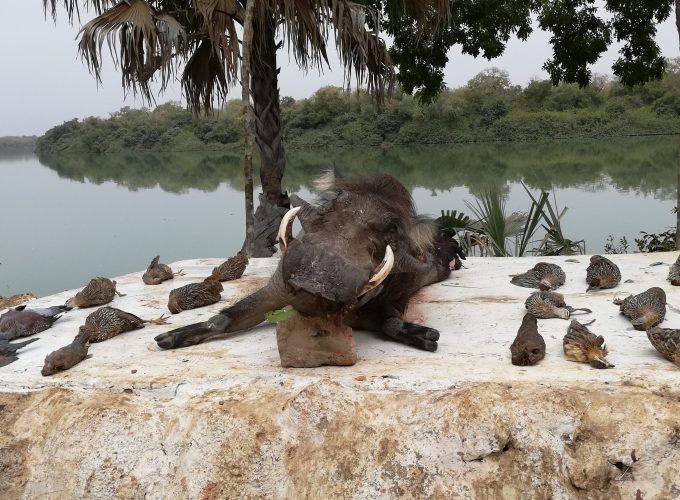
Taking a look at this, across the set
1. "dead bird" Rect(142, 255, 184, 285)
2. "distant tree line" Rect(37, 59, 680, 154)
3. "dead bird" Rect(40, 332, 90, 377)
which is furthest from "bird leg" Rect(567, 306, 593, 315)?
"distant tree line" Rect(37, 59, 680, 154)

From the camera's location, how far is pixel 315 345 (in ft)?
10.7

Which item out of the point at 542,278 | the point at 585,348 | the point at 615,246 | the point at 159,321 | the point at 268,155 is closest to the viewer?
the point at 585,348

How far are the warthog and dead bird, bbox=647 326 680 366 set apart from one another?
1.11 meters

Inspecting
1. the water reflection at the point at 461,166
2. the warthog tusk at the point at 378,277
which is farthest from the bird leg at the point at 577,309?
the water reflection at the point at 461,166

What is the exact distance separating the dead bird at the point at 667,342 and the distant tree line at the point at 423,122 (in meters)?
24.4

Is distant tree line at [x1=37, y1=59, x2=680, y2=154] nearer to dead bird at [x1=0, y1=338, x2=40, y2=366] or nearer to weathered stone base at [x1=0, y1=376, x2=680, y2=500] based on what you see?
dead bird at [x1=0, y1=338, x2=40, y2=366]

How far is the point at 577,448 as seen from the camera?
2615 millimetres

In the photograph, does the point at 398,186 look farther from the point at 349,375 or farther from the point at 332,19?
the point at 332,19

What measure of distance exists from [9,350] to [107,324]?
58 centimetres

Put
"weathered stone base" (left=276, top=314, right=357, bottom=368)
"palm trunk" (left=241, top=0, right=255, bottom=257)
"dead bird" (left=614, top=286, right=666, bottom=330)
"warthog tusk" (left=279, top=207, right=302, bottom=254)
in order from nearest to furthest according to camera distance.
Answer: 1. "weathered stone base" (left=276, top=314, right=357, bottom=368)
2. "warthog tusk" (left=279, top=207, right=302, bottom=254)
3. "dead bird" (left=614, top=286, right=666, bottom=330)
4. "palm trunk" (left=241, top=0, right=255, bottom=257)

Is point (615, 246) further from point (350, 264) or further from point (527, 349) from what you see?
point (350, 264)

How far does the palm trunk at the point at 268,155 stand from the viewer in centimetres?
797

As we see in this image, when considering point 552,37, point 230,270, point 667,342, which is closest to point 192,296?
point 230,270

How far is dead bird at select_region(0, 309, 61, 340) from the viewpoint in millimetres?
→ 4180
